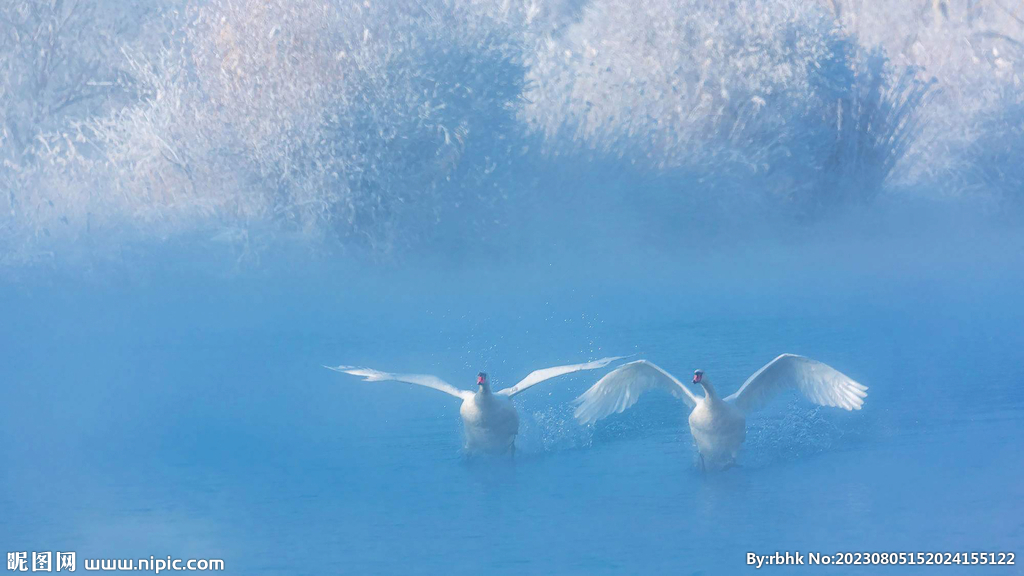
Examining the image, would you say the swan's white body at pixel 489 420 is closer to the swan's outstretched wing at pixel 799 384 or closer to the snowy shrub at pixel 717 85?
the swan's outstretched wing at pixel 799 384

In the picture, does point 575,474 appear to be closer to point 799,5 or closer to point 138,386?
point 138,386

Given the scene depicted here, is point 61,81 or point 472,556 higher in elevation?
point 61,81

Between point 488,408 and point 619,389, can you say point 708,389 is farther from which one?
point 488,408

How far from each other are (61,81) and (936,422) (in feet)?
23.2

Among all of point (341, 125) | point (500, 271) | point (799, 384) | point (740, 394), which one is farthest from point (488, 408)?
point (341, 125)

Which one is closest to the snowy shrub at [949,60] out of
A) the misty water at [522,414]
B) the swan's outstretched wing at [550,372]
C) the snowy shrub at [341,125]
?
the misty water at [522,414]

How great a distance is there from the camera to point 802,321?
735 centimetres

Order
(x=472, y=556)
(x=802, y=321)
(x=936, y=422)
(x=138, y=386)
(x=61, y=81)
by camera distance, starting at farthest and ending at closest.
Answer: (x=61, y=81) → (x=802, y=321) → (x=138, y=386) → (x=936, y=422) → (x=472, y=556)

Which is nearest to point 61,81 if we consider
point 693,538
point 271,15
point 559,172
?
point 271,15

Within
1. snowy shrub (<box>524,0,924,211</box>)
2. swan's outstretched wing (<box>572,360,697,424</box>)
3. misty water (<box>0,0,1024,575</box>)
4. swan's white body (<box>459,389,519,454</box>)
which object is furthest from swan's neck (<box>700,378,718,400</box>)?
snowy shrub (<box>524,0,924,211</box>)

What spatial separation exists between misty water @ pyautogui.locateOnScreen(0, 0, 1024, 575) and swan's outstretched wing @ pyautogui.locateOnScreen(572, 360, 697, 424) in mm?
265

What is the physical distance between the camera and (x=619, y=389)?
5660mm

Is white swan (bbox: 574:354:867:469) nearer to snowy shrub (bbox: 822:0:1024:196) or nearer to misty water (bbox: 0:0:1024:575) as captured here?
misty water (bbox: 0:0:1024:575)

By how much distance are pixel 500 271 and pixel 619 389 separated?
7.13ft
